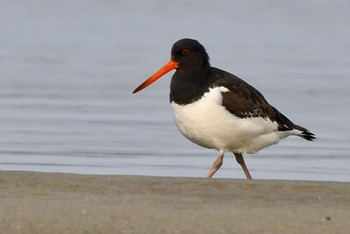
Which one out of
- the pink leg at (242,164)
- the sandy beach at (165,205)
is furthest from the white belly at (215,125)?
the sandy beach at (165,205)

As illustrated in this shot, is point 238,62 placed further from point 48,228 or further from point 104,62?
point 48,228

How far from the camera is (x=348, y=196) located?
23.9 feet

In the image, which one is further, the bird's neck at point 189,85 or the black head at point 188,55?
the black head at point 188,55

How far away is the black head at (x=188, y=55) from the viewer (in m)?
9.77

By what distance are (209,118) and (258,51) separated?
7984mm

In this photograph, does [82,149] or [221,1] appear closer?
[82,149]

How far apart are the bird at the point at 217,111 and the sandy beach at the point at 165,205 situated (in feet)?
4.42

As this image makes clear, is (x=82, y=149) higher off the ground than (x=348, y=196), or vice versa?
(x=348, y=196)

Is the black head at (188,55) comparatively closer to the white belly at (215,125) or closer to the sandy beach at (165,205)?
the white belly at (215,125)

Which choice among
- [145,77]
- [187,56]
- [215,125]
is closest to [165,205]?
[215,125]

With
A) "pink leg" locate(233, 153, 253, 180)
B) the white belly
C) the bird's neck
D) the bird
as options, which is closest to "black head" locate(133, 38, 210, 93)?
the bird

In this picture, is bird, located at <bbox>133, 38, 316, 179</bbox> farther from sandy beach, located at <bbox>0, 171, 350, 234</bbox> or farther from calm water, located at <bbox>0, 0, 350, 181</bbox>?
sandy beach, located at <bbox>0, 171, 350, 234</bbox>

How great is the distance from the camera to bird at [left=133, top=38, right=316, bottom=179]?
360 inches

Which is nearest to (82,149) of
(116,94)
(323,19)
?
(116,94)
